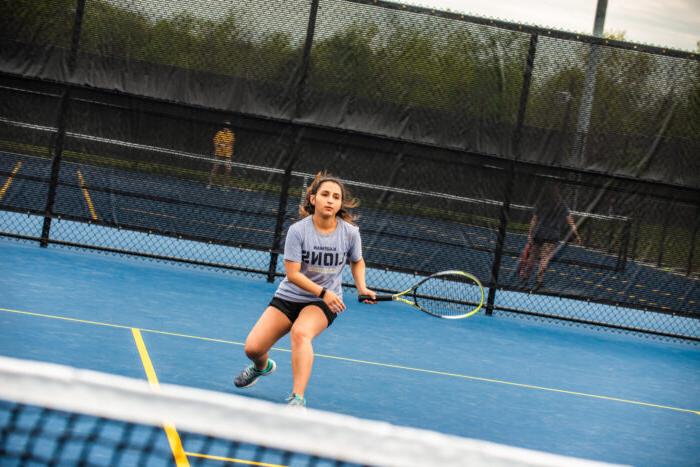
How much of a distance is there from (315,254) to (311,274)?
13cm

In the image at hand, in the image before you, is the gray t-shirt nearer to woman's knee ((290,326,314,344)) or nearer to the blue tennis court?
woman's knee ((290,326,314,344))

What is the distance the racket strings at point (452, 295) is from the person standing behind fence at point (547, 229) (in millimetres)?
730

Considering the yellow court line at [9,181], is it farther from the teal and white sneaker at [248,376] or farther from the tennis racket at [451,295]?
the teal and white sneaker at [248,376]

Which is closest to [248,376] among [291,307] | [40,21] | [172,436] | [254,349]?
[254,349]

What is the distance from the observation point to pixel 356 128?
10.5 meters

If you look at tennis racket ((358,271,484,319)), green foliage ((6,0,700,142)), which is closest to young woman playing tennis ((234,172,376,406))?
tennis racket ((358,271,484,319))

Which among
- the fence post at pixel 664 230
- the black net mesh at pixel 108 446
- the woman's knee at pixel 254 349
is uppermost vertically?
the fence post at pixel 664 230

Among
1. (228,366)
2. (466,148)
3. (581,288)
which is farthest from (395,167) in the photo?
(228,366)

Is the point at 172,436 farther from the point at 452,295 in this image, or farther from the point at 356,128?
the point at 452,295

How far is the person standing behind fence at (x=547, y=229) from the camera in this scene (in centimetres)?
1068

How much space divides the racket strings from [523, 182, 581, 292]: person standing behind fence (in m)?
0.73

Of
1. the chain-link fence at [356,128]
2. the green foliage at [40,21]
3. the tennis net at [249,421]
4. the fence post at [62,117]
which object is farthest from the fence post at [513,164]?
the tennis net at [249,421]

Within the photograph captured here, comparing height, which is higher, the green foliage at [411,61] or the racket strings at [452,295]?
the green foliage at [411,61]

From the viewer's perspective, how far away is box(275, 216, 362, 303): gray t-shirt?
5785mm
